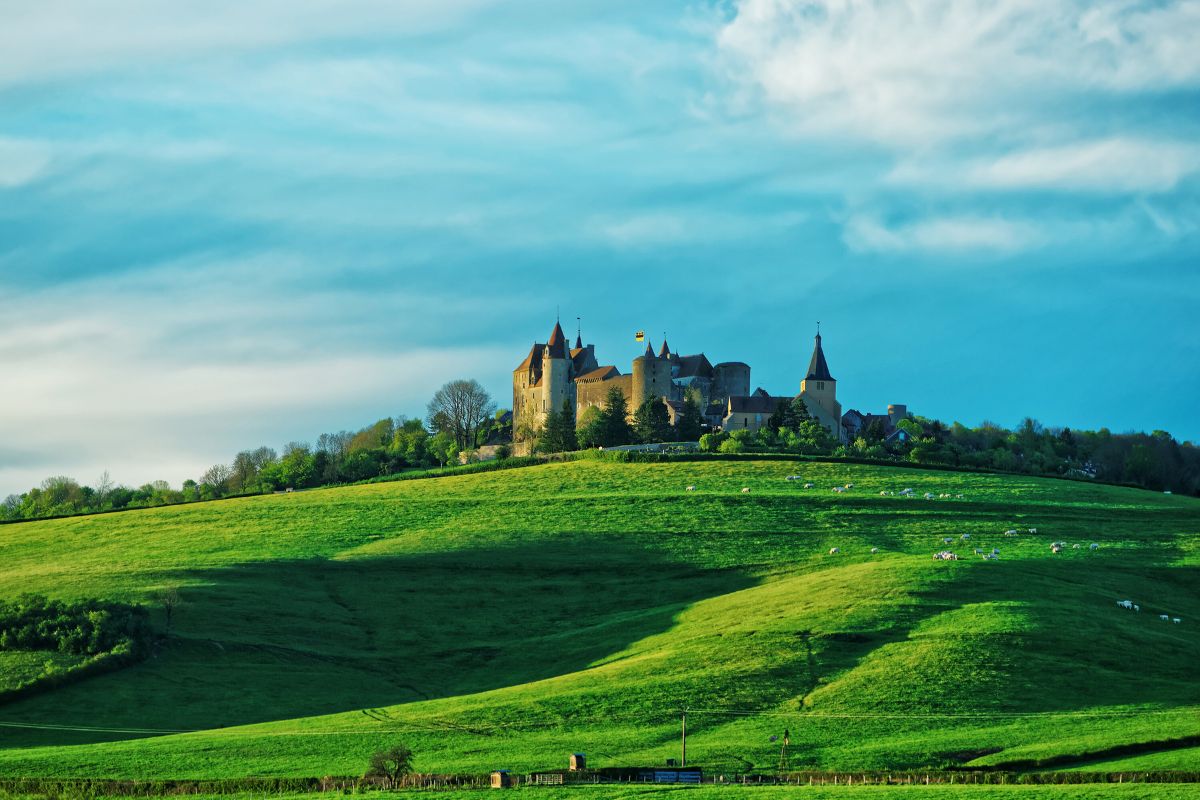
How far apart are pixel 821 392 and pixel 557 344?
34232 mm

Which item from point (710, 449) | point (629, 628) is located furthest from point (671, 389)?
point (629, 628)

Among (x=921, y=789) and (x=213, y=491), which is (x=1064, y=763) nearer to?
(x=921, y=789)

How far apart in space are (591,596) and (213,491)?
251ft

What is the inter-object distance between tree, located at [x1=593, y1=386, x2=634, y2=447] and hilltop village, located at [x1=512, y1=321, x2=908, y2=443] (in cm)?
597

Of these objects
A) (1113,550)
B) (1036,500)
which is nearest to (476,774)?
(1113,550)

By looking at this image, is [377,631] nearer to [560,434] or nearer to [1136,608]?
[1136,608]

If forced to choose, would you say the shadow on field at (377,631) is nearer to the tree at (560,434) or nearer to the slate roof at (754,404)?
the tree at (560,434)

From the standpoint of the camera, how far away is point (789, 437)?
132875mm

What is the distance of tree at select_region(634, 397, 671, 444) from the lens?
449 ft

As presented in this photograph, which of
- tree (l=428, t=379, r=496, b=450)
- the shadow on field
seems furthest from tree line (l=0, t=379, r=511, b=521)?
the shadow on field

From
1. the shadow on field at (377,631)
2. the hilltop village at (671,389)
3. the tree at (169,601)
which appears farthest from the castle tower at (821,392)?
the tree at (169,601)

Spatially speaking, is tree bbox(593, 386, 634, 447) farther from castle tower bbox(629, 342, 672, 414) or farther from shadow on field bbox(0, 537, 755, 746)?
shadow on field bbox(0, 537, 755, 746)

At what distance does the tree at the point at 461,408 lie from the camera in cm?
17275

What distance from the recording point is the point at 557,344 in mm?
166625
